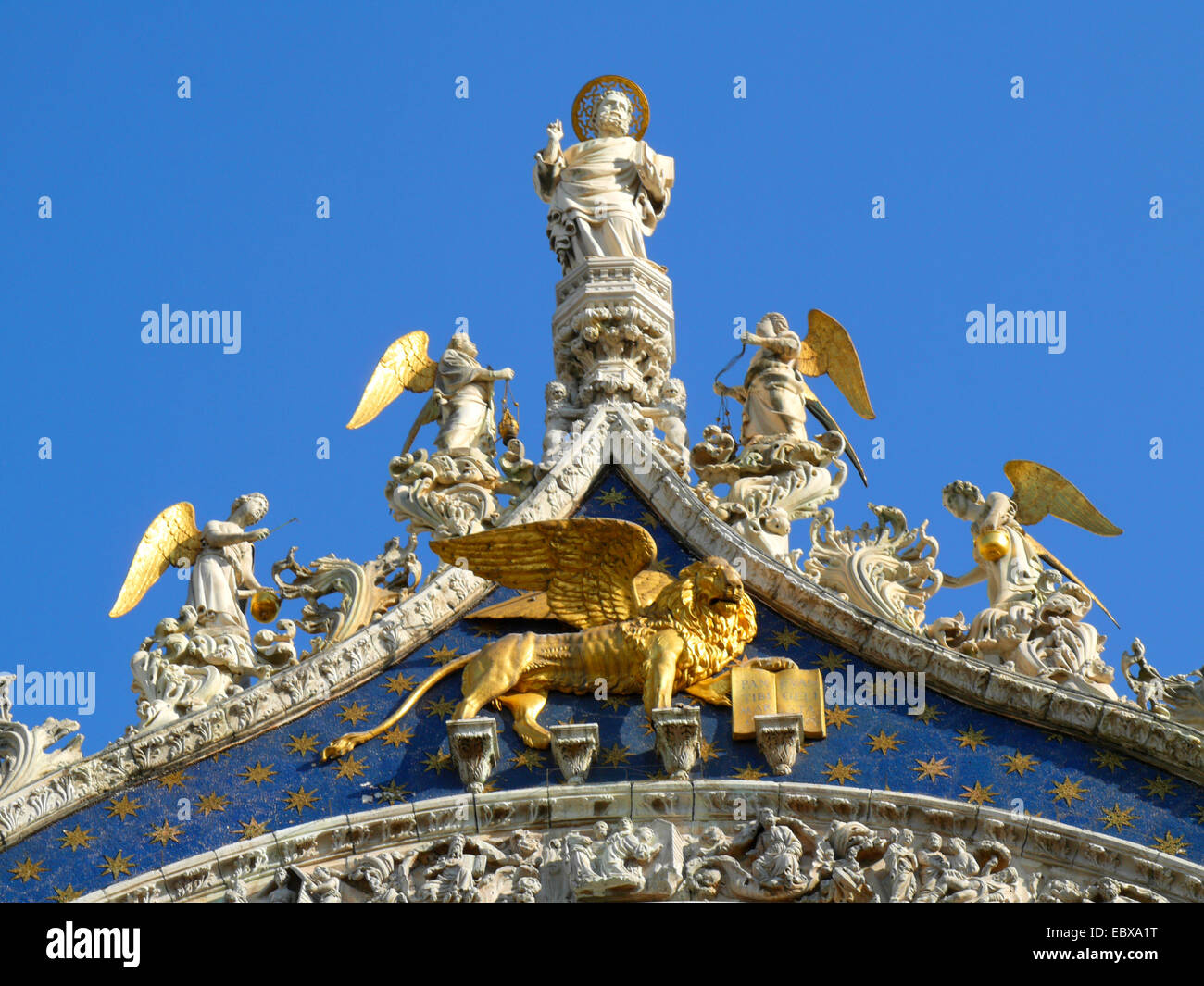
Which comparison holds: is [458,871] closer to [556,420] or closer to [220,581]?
[220,581]

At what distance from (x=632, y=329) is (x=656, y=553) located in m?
2.65

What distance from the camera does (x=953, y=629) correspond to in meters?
18.6

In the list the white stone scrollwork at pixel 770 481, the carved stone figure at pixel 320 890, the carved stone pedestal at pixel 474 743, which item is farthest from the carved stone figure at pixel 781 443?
the carved stone figure at pixel 320 890

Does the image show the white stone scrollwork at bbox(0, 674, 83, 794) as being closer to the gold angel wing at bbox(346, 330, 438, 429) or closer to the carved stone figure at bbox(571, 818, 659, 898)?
the carved stone figure at bbox(571, 818, 659, 898)

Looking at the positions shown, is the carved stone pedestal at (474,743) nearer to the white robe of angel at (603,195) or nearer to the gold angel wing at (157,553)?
the gold angel wing at (157,553)

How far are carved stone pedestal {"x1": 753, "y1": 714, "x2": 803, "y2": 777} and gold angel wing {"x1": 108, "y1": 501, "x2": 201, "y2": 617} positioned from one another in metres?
4.65

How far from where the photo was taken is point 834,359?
21.9 m

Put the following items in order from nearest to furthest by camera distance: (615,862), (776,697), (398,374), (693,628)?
A: (615,862) → (776,697) → (693,628) → (398,374)

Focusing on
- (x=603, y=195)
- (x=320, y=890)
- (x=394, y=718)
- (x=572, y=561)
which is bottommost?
(x=320, y=890)

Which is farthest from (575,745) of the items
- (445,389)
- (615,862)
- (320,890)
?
(445,389)

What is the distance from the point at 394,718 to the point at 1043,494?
17.1 ft

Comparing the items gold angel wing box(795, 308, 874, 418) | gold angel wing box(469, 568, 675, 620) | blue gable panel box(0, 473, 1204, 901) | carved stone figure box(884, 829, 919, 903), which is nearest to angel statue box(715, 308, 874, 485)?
gold angel wing box(795, 308, 874, 418)

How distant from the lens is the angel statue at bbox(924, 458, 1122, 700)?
18359 mm

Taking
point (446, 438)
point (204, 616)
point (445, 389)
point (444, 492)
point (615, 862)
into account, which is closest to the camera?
point (615, 862)
